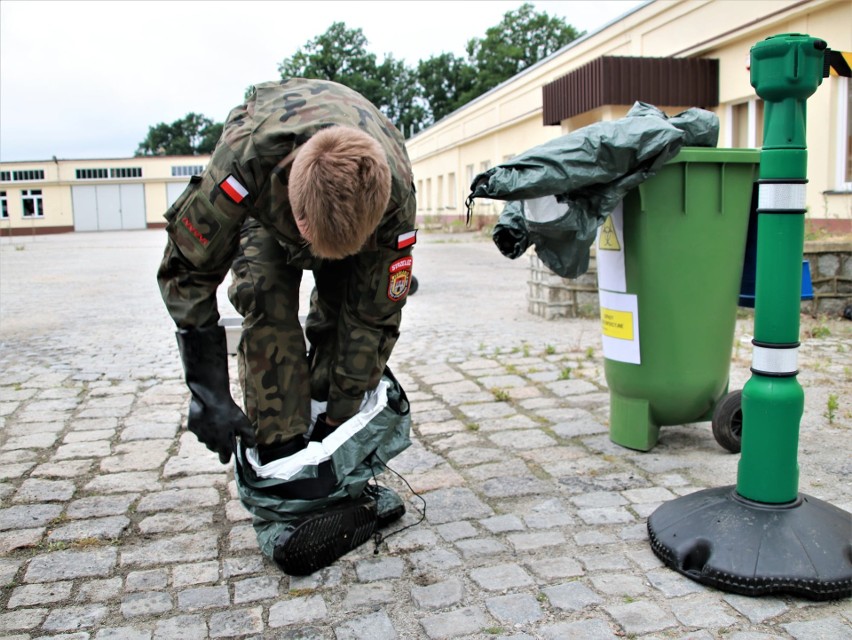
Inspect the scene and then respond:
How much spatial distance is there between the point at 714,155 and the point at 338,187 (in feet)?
6.92

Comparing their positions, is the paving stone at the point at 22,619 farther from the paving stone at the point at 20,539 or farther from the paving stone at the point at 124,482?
the paving stone at the point at 124,482

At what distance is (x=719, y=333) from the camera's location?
366cm

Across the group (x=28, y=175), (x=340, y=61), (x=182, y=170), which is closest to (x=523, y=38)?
(x=340, y=61)

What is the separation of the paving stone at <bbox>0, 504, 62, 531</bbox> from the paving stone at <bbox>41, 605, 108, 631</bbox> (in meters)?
0.75

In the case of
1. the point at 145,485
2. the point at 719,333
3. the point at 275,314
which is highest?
the point at 275,314

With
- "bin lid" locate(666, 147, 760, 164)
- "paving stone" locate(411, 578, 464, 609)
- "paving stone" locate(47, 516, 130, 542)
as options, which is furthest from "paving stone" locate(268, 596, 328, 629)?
"bin lid" locate(666, 147, 760, 164)

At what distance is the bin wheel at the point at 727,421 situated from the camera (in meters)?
3.68

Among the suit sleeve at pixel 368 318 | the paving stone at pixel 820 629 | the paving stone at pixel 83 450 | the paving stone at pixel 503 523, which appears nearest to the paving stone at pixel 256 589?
the suit sleeve at pixel 368 318

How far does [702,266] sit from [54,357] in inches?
198

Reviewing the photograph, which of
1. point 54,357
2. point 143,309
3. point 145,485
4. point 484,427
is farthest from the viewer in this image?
point 143,309

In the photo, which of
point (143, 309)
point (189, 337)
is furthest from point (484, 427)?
point (143, 309)

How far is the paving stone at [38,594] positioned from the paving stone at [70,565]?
44 mm

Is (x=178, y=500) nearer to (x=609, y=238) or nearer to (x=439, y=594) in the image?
(x=439, y=594)

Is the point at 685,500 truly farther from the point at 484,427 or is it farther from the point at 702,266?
the point at 484,427
